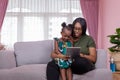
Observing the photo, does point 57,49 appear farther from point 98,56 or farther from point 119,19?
point 119,19

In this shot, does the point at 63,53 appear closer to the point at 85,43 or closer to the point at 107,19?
the point at 85,43

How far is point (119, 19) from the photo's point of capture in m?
3.96

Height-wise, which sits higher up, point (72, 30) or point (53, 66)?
point (72, 30)

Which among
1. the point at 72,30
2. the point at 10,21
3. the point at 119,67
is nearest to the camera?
the point at 72,30

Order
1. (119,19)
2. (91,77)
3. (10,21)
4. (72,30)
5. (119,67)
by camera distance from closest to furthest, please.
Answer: (91,77), (72,30), (119,67), (119,19), (10,21)

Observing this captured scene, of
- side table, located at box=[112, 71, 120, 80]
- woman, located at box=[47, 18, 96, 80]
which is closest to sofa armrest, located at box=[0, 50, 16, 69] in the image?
woman, located at box=[47, 18, 96, 80]

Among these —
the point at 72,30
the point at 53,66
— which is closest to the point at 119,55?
the point at 72,30

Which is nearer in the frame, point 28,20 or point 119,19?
point 119,19

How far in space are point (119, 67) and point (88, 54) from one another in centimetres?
58

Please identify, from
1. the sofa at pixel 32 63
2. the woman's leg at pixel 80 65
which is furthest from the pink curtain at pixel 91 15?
the woman's leg at pixel 80 65

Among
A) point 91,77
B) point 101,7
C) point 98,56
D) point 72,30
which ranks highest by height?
point 101,7

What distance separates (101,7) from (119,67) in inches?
101

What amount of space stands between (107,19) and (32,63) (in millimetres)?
2341

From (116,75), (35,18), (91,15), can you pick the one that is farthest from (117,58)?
(35,18)
